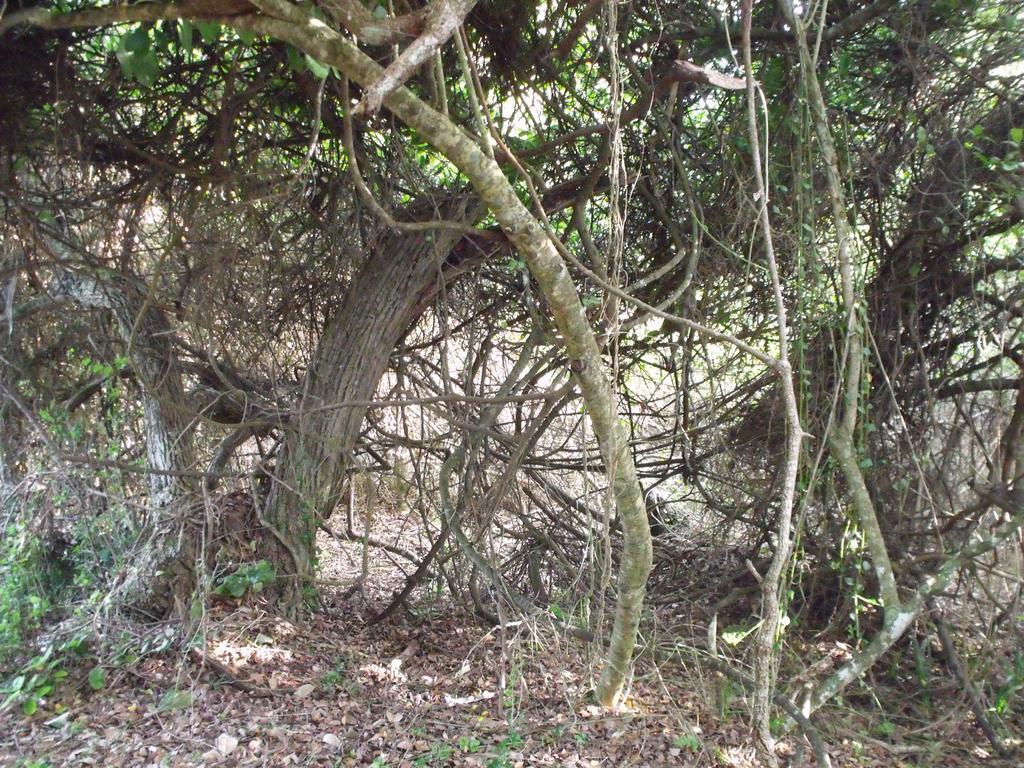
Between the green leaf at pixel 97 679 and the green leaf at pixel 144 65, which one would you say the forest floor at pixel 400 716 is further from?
the green leaf at pixel 144 65

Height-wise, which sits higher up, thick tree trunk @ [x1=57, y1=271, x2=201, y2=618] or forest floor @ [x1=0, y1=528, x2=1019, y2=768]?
thick tree trunk @ [x1=57, y1=271, x2=201, y2=618]

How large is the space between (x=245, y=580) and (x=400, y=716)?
1130mm

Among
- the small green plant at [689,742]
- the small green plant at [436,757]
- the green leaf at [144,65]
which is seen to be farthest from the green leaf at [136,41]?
the small green plant at [689,742]

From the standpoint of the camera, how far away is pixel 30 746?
3098mm

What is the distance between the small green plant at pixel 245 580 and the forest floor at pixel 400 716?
91 mm

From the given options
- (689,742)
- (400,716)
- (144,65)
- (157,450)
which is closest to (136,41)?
(144,65)

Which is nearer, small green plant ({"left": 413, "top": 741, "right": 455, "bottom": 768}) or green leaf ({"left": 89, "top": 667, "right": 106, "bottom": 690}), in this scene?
small green plant ({"left": 413, "top": 741, "right": 455, "bottom": 768})

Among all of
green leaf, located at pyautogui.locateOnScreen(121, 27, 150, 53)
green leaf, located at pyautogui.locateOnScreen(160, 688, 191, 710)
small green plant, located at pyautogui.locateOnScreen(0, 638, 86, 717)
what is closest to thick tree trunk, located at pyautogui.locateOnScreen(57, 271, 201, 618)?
small green plant, located at pyautogui.locateOnScreen(0, 638, 86, 717)

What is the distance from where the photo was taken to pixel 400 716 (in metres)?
3.46

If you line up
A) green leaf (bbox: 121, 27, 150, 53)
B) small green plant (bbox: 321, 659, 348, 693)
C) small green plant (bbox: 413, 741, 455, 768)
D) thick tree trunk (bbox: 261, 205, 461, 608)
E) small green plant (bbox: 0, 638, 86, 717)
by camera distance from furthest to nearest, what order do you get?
thick tree trunk (bbox: 261, 205, 461, 608) → small green plant (bbox: 321, 659, 348, 693) → small green plant (bbox: 0, 638, 86, 717) → small green plant (bbox: 413, 741, 455, 768) → green leaf (bbox: 121, 27, 150, 53)

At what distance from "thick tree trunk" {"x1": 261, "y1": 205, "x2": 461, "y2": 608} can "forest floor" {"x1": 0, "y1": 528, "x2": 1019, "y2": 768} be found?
44 centimetres

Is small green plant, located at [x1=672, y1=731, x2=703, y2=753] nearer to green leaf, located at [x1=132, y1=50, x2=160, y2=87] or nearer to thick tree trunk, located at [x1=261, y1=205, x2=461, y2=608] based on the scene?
thick tree trunk, located at [x1=261, y1=205, x2=461, y2=608]

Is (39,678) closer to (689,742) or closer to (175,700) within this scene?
(175,700)

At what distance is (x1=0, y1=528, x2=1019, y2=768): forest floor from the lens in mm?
3127
